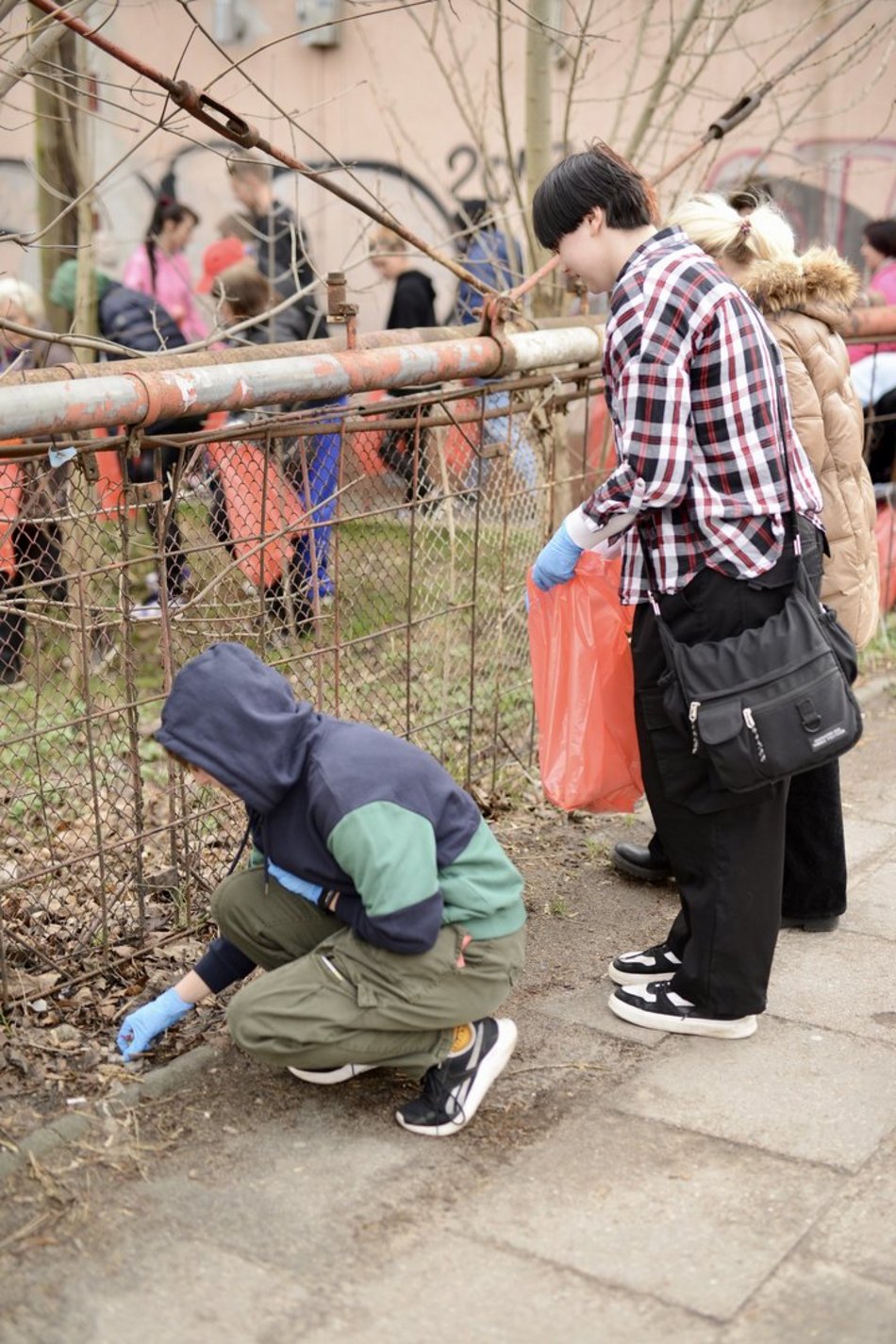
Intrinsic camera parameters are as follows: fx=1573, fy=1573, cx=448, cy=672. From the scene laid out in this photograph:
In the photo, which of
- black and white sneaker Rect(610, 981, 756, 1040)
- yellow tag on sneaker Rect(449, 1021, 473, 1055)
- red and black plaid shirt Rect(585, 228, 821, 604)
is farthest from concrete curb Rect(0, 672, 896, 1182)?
red and black plaid shirt Rect(585, 228, 821, 604)

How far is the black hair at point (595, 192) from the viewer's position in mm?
3252

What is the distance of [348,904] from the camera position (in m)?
3.08

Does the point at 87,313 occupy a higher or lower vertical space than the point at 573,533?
higher

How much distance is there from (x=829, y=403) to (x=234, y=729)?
1.91 meters

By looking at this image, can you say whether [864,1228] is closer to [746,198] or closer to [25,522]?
[25,522]

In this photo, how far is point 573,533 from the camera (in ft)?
11.5

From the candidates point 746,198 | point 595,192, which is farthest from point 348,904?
point 746,198

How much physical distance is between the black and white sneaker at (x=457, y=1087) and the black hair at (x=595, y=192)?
168 centimetres

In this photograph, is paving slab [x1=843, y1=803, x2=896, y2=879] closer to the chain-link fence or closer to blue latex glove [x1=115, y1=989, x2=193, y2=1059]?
the chain-link fence

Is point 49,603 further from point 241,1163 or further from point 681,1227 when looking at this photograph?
point 681,1227

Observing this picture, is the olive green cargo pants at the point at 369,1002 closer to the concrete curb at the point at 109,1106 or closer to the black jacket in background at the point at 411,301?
the concrete curb at the point at 109,1106

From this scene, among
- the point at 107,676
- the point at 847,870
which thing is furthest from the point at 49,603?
the point at 847,870

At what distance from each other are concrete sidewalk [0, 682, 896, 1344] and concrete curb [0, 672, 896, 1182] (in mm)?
46

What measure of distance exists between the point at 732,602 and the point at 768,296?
3.27 feet
